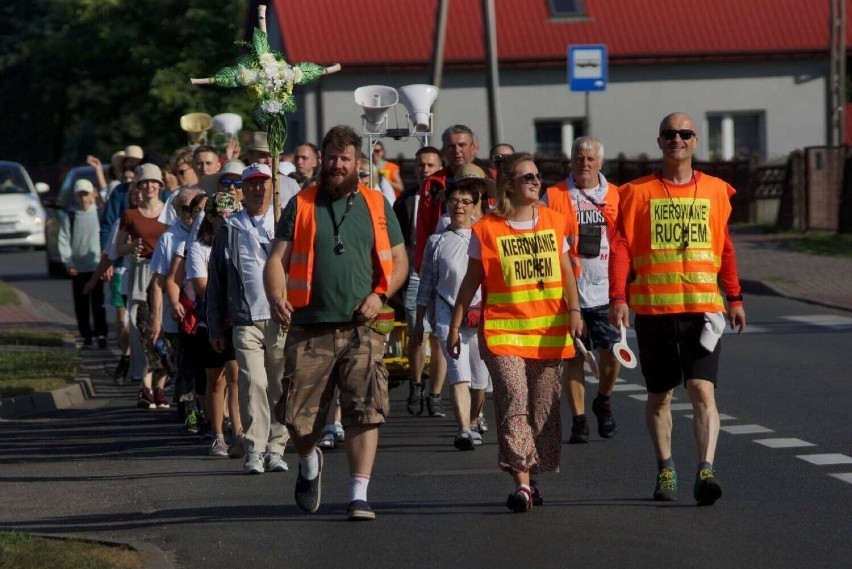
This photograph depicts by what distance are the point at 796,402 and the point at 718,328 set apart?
178 inches

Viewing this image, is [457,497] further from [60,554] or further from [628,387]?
[628,387]

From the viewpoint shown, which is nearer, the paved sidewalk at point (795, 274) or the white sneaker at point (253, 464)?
the white sneaker at point (253, 464)

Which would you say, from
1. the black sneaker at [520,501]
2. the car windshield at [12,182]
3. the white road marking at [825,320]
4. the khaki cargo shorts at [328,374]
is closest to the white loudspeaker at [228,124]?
the white road marking at [825,320]

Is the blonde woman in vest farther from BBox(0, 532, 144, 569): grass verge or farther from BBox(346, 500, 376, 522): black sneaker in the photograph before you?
BBox(0, 532, 144, 569): grass verge

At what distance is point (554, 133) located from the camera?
49.0m

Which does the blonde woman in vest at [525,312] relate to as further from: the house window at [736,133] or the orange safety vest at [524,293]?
the house window at [736,133]

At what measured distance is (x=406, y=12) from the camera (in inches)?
1955

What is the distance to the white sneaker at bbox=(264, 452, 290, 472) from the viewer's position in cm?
1066

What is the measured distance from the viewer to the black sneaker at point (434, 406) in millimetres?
13154

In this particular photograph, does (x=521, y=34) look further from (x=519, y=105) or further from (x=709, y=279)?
(x=709, y=279)

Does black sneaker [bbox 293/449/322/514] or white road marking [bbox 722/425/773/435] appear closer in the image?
black sneaker [bbox 293/449/322/514]

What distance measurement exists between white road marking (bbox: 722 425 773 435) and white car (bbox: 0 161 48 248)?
93.7 ft

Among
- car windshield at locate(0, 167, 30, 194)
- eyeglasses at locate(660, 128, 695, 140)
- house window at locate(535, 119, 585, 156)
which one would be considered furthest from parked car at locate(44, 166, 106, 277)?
eyeglasses at locate(660, 128, 695, 140)

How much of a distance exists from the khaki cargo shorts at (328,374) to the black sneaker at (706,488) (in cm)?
152
